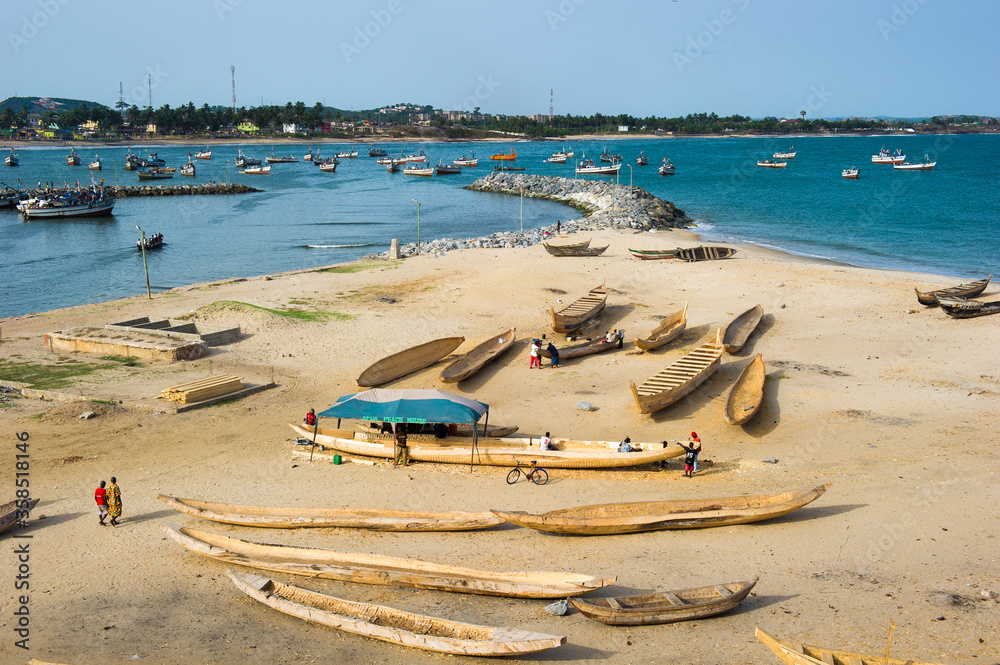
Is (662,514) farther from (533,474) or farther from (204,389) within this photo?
(204,389)

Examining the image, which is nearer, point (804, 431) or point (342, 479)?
point (342, 479)

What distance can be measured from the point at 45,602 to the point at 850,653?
11.8 metres

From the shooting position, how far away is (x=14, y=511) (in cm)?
1330

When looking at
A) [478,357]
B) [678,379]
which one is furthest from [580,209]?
[678,379]

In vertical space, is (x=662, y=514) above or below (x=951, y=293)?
below

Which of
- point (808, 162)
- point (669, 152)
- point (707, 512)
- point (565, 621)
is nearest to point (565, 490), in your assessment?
point (707, 512)

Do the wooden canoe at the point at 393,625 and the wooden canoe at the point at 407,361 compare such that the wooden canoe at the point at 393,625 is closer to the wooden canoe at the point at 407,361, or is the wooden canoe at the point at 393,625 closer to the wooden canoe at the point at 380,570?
the wooden canoe at the point at 380,570

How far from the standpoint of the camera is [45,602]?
1102 cm

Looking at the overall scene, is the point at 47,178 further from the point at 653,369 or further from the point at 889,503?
the point at 889,503

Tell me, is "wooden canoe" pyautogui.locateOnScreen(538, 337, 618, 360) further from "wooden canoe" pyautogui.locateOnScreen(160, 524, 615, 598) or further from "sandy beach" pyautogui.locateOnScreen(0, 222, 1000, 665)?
"wooden canoe" pyautogui.locateOnScreen(160, 524, 615, 598)

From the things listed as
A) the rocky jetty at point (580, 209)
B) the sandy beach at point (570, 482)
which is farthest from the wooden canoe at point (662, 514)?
the rocky jetty at point (580, 209)

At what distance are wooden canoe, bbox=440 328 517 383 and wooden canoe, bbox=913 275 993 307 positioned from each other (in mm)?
16147

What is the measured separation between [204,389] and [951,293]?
2777 cm

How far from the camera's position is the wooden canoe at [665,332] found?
23672mm
